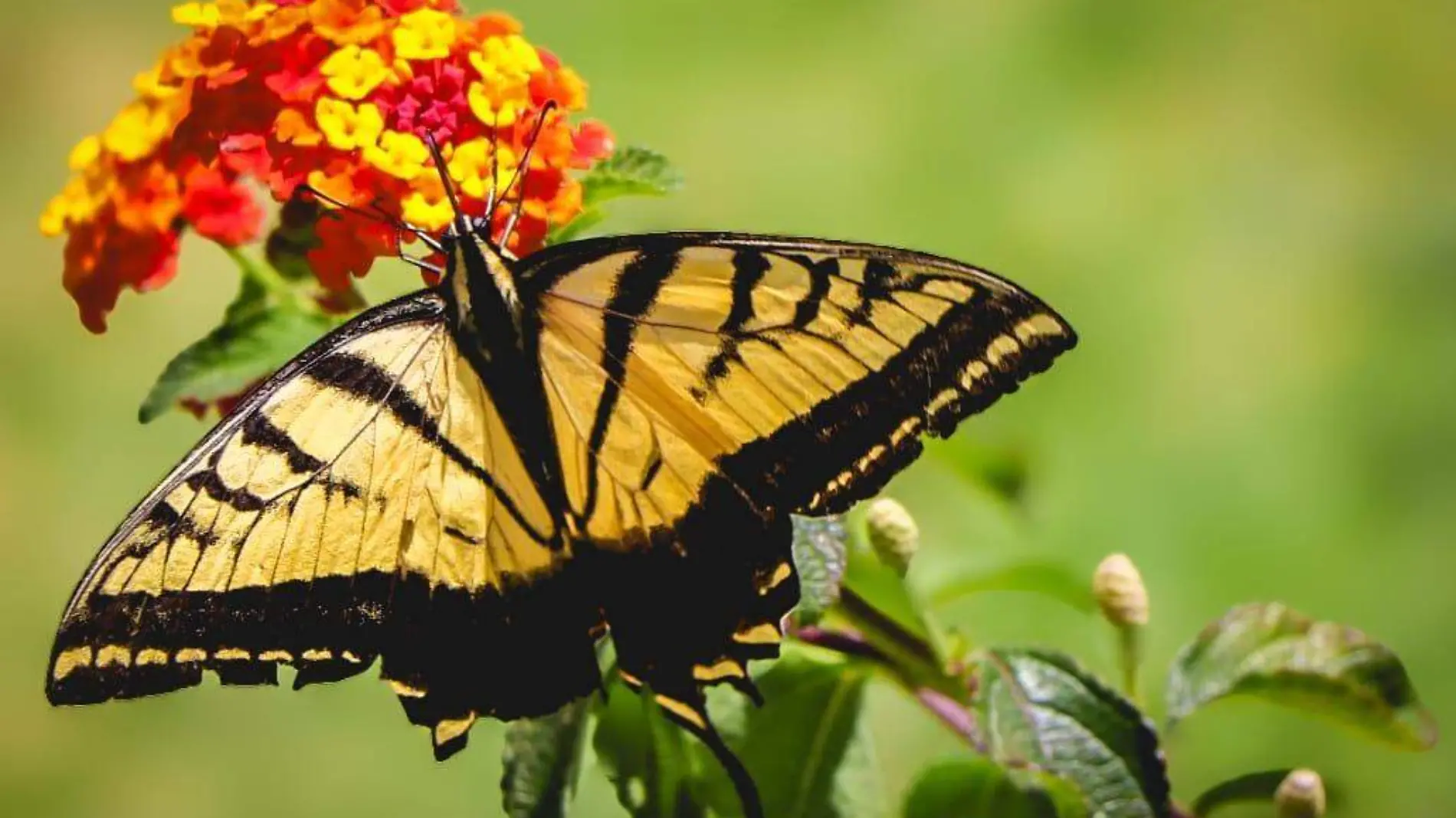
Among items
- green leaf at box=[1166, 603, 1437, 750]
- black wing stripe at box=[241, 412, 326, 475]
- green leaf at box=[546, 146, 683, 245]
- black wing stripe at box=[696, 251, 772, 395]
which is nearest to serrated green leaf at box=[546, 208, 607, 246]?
green leaf at box=[546, 146, 683, 245]

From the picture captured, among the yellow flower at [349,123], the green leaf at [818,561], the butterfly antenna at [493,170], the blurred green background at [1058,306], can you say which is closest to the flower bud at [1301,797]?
the green leaf at [818,561]

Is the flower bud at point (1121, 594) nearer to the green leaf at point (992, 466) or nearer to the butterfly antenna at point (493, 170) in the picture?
the green leaf at point (992, 466)

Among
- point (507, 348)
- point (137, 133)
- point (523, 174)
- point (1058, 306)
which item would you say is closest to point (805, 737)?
point (507, 348)

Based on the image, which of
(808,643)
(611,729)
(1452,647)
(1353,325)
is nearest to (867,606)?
(808,643)

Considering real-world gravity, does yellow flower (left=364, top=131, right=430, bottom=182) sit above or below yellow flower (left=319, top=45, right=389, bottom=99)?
below

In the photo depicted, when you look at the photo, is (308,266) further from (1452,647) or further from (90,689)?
(1452,647)

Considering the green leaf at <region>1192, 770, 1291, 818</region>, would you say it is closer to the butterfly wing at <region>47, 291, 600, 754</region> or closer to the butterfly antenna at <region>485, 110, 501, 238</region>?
the butterfly wing at <region>47, 291, 600, 754</region>
